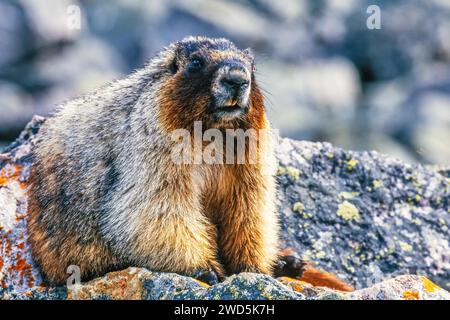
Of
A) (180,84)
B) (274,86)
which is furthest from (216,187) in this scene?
(274,86)

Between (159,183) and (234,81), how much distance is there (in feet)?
3.48

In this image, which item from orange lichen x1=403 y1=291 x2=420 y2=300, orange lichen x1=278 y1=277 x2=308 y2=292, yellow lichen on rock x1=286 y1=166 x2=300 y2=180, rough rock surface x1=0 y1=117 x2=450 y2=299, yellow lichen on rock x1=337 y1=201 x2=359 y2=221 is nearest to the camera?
orange lichen x1=403 y1=291 x2=420 y2=300

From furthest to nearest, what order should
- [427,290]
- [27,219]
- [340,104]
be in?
[340,104]
[27,219]
[427,290]

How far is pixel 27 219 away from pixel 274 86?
24.4 meters

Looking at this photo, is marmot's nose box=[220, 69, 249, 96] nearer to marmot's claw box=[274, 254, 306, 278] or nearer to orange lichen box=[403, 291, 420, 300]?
marmot's claw box=[274, 254, 306, 278]

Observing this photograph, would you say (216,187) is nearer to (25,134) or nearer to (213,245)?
(213,245)

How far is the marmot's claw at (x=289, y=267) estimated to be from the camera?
7406mm

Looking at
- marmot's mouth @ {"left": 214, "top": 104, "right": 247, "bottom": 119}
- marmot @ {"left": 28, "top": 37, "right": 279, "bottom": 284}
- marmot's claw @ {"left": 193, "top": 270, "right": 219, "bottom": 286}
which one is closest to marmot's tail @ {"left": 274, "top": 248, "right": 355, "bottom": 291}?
marmot @ {"left": 28, "top": 37, "right": 279, "bottom": 284}

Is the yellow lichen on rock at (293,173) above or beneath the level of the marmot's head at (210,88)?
beneath

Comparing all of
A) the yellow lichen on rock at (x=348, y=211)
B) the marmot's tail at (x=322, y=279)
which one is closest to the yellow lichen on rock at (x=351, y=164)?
the yellow lichen on rock at (x=348, y=211)

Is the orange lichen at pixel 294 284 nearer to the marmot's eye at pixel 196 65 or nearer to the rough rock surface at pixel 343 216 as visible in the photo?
the rough rock surface at pixel 343 216

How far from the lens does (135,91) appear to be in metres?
7.28

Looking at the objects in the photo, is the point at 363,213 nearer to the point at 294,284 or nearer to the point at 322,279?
the point at 322,279

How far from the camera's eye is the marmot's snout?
6.47m
